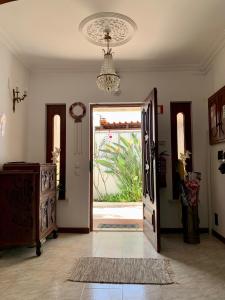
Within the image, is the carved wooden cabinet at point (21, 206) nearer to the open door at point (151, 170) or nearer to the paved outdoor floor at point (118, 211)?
the open door at point (151, 170)

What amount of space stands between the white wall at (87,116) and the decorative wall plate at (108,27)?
101 cm

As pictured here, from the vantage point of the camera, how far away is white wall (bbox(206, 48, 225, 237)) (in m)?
3.38

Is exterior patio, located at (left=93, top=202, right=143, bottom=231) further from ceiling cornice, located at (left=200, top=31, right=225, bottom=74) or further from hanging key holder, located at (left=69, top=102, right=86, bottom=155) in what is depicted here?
ceiling cornice, located at (left=200, top=31, right=225, bottom=74)

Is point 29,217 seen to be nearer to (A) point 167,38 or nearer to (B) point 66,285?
(B) point 66,285

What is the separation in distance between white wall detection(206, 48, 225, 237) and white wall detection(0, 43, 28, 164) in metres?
2.78

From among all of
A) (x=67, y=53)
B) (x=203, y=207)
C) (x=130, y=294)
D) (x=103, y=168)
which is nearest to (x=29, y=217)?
(x=130, y=294)

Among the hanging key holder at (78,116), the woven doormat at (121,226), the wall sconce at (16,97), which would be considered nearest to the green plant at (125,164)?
the woven doormat at (121,226)

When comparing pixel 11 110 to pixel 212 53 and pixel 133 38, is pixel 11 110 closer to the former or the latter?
pixel 133 38

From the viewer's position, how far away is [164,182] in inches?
156

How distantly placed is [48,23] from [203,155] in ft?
9.19

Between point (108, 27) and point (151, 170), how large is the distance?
181 cm

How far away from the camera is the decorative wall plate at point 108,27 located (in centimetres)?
267

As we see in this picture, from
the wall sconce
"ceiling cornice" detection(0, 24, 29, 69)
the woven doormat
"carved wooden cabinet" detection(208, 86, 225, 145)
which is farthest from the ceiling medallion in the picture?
the woven doormat

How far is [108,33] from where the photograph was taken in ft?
9.59
